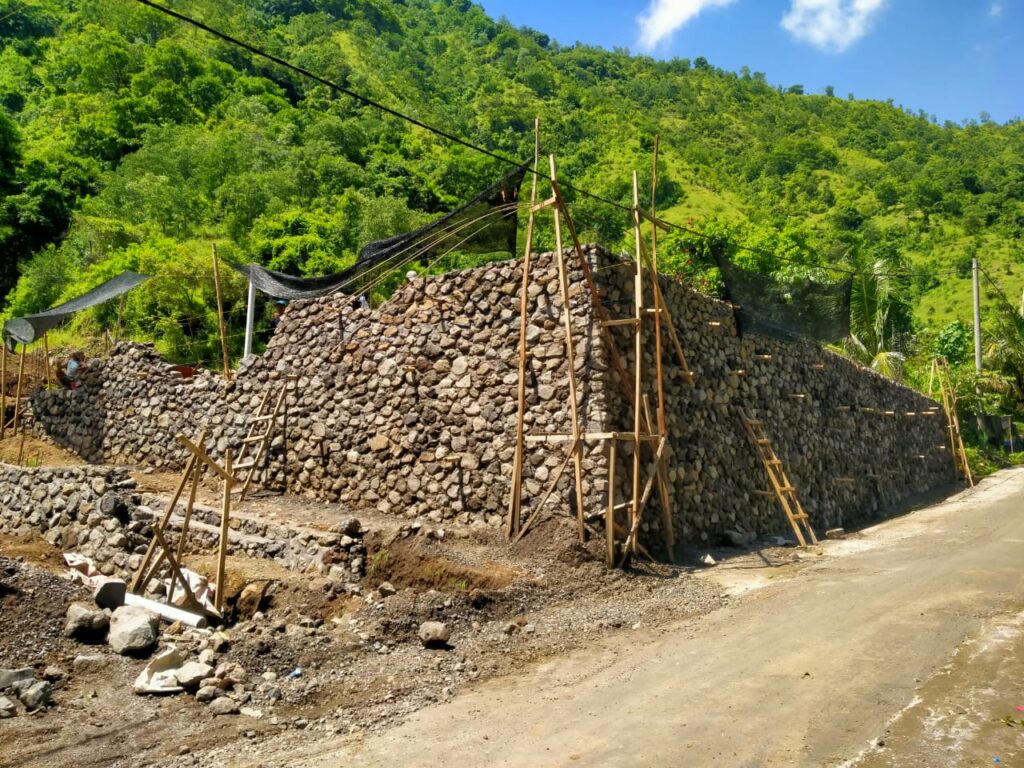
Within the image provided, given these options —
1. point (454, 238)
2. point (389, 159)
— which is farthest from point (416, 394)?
point (389, 159)

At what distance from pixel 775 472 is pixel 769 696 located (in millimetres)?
8049

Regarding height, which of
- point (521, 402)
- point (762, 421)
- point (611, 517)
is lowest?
point (611, 517)

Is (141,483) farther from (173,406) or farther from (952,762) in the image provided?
(952,762)

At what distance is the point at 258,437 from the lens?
13023 mm

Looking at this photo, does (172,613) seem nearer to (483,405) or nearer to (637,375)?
(483,405)

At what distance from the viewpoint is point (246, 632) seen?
6719 mm

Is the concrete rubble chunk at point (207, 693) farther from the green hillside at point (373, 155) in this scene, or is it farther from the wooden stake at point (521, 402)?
the green hillside at point (373, 155)

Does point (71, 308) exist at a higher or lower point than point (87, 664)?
higher

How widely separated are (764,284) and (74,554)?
35.6 feet

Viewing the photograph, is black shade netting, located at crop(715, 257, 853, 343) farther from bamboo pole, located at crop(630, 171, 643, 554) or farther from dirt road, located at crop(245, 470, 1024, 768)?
dirt road, located at crop(245, 470, 1024, 768)

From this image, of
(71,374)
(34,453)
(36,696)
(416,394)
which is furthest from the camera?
(71,374)

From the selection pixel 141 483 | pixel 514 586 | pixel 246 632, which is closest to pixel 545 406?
pixel 514 586

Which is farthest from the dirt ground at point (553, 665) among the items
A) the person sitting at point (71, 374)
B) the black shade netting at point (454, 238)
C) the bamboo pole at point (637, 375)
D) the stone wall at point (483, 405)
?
the person sitting at point (71, 374)

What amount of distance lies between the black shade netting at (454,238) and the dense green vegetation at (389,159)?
10016mm
